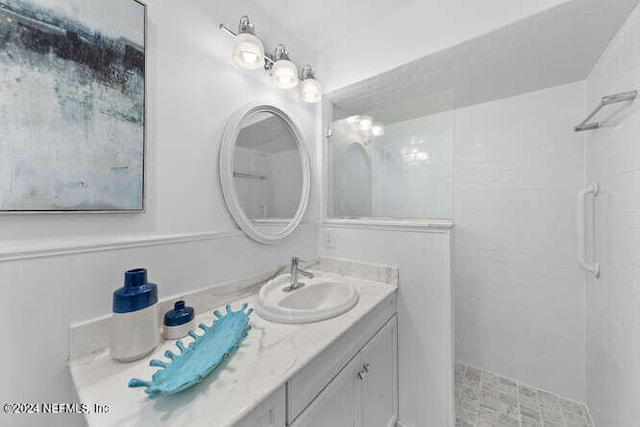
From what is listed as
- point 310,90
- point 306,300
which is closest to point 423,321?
point 306,300

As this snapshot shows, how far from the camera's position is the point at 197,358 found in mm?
692

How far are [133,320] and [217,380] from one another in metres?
0.33

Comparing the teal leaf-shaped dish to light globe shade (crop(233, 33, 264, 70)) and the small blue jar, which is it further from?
light globe shade (crop(233, 33, 264, 70))

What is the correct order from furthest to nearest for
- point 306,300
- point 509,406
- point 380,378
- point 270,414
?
point 509,406
point 306,300
point 380,378
point 270,414

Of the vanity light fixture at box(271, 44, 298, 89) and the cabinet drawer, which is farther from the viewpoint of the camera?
the vanity light fixture at box(271, 44, 298, 89)

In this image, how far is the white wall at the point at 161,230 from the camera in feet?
2.20

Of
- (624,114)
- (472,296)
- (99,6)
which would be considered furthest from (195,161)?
(472,296)

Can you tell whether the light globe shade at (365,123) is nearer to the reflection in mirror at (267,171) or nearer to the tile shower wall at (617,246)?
the reflection in mirror at (267,171)

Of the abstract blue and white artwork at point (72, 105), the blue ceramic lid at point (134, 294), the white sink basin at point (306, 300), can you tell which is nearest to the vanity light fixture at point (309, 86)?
the abstract blue and white artwork at point (72, 105)

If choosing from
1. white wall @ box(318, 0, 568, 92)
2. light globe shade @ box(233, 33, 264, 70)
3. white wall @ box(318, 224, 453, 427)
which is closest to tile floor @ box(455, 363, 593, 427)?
white wall @ box(318, 224, 453, 427)

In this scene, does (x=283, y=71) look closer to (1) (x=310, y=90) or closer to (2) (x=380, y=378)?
(1) (x=310, y=90)

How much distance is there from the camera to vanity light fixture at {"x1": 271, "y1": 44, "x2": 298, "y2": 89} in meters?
1.25

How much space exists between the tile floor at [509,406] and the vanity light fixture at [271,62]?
87.4 inches

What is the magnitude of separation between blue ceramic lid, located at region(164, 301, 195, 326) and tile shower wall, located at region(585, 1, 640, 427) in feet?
5.77
